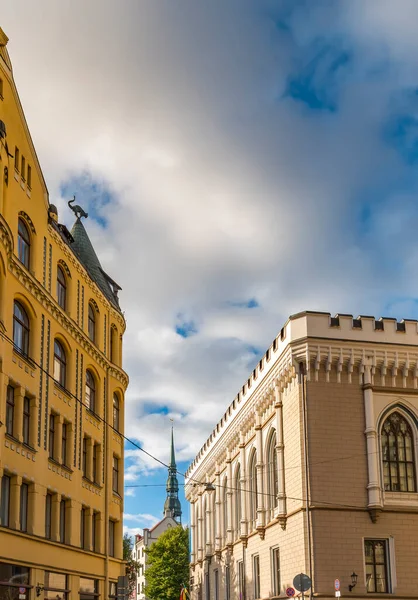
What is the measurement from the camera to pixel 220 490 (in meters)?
51.8

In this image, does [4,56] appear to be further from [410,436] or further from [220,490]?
[220,490]

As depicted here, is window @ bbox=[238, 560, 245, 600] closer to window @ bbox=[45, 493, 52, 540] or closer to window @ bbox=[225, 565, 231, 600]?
window @ bbox=[225, 565, 231, 600]

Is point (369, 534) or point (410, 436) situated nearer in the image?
point (369, 534)

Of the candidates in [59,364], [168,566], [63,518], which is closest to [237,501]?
[63,518]

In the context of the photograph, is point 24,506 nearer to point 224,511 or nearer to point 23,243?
point 23,243

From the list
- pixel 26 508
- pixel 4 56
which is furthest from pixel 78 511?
pixel 4 56

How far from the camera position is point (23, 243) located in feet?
88.1

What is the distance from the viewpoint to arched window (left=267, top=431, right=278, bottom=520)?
3719 cm

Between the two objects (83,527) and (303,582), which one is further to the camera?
(83,527)

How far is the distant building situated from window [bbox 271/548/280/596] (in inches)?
3600

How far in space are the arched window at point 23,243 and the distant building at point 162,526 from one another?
10380cm

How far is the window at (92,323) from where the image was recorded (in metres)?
34.5

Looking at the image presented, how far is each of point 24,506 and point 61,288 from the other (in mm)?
8954

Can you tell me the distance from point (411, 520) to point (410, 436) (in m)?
3.52
